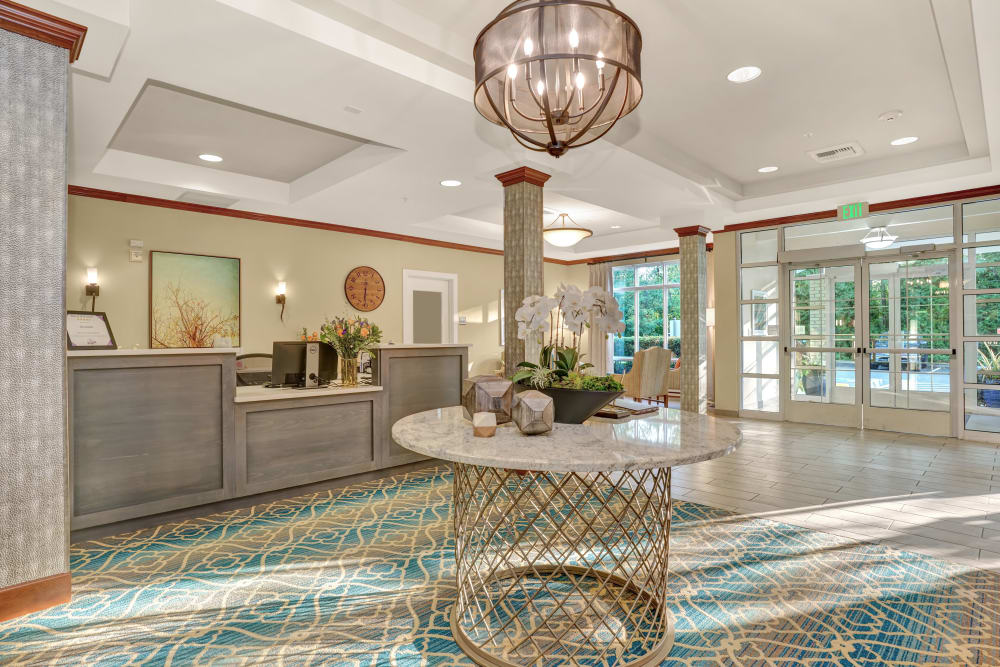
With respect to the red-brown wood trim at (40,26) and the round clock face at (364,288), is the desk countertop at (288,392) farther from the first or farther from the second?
the round clock face at (364,288)

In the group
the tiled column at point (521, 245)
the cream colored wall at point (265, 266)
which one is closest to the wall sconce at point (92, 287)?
the cream colored wall at point (265, 266)

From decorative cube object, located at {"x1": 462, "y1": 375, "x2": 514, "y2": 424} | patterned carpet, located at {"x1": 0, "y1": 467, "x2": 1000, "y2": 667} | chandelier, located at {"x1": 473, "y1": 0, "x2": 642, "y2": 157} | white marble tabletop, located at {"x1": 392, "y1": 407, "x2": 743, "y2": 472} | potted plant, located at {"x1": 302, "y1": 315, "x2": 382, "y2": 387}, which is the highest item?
chandelier, located at {"x1": 473, "y1": 0, "x2": 642, "y2": 157}

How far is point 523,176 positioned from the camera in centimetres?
425

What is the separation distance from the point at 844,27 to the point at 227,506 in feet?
15.2

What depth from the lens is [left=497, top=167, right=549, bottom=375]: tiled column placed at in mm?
4215

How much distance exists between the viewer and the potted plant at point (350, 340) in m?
4.05

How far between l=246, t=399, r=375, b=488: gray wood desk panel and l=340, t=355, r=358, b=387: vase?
202mm

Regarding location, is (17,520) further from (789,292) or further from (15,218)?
(789,292)

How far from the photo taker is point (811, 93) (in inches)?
153

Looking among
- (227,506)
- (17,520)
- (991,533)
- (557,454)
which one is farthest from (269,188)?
(991,533)

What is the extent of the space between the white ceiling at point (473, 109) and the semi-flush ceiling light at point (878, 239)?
22.7 inches

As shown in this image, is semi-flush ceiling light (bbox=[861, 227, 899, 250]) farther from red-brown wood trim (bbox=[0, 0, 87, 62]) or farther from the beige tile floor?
red-brown wood trim (bbox=[0, 0, 87, 62])

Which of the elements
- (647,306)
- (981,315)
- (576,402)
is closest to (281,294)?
(576,402)

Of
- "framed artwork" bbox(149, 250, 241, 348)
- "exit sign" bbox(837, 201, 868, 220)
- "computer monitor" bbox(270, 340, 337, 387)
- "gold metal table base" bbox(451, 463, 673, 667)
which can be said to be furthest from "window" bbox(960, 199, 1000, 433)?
"framed artwork" bbox(149, 250, 241, 348)
